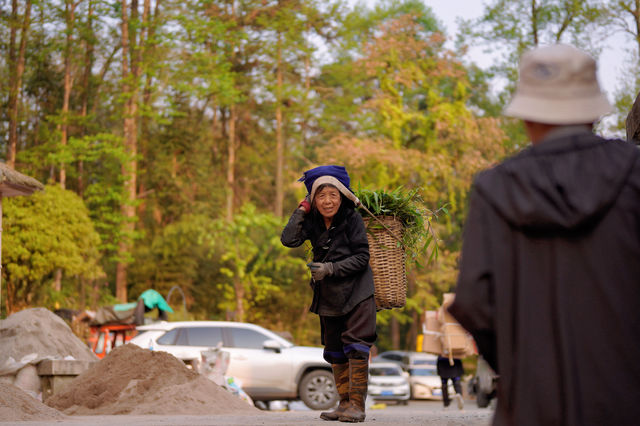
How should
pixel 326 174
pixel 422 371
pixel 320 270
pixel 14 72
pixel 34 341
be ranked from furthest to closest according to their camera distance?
pixel 422 371, pixel 14 72, pixel 34 341, pixel 326 174, pixel 320 270

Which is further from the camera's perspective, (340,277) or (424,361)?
(424,361)

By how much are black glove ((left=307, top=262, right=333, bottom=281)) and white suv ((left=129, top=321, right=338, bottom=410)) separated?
12.0 metres

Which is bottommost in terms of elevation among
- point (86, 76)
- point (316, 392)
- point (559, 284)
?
point (316, 392)

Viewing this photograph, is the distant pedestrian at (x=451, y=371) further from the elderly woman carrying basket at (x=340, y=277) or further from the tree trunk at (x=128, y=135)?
the tree trunk at (x=128, y=135)

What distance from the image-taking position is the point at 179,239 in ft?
120

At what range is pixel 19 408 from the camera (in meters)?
7.75

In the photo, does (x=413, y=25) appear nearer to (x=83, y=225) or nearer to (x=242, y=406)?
(x=83, y=225)

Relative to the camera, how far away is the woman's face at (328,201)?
6270 millimetres

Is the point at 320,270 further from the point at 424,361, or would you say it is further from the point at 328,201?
the point at 424,361

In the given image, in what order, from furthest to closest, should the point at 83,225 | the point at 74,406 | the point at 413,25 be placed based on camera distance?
the point at 413,25 → the point at 83,225 → the point at 74,406

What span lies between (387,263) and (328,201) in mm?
771

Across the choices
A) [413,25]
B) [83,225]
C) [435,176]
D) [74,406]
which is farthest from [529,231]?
[413,25]

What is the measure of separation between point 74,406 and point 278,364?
27.8 ft

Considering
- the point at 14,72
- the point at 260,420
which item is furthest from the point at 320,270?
the point at 14,72
